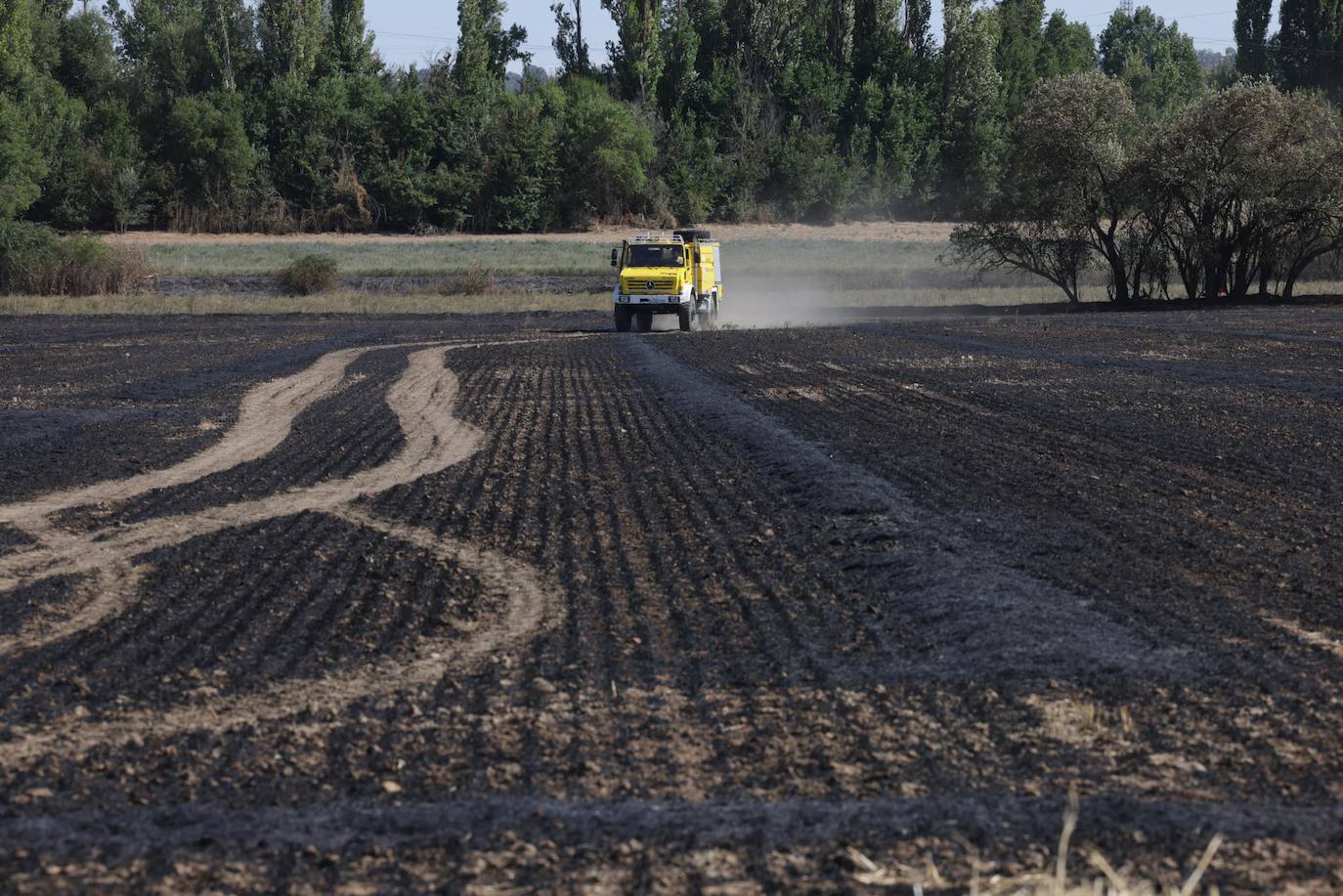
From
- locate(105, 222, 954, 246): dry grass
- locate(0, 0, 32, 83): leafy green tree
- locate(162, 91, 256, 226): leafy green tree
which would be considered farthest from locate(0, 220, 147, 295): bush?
locate(0, 0, 32, 83): leafy green tree

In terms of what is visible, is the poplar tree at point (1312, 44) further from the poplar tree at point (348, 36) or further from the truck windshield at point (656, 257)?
the truck windshield at point (656, 257)

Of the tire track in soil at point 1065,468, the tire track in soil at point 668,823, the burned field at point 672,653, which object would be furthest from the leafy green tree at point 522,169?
the tire track in soil at point 668,823

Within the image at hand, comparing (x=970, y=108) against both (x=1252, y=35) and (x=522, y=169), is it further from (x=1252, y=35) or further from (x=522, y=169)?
(x=522, y=169)

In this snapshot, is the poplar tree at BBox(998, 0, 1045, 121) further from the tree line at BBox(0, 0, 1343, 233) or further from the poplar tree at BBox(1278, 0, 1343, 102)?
the poplar tree at BBox(1278, 0, 1343, 102)

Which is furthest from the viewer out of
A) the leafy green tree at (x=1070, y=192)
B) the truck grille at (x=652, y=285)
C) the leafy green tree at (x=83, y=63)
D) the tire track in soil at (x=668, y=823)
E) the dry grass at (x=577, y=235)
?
the leafy green tree at (x=83, y=63)

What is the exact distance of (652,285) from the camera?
124ft

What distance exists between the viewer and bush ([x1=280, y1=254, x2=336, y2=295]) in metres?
62.2

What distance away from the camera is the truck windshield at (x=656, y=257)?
38188 millimetres

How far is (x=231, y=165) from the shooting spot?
286ft

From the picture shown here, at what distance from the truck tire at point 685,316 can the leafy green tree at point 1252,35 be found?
266 feet

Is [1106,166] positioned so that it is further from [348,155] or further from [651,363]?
[348,155]

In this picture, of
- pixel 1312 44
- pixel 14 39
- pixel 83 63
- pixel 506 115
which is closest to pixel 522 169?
pixel 506 115

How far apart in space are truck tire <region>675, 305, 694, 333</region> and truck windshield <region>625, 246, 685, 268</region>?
1.15m

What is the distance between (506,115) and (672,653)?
90457 mm
